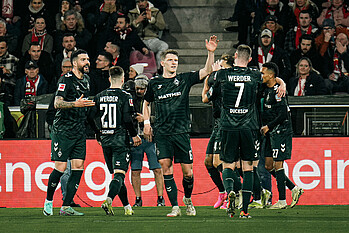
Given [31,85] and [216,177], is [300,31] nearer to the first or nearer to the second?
[31,85]

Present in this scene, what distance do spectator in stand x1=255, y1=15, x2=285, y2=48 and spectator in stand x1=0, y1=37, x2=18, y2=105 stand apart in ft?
16.6

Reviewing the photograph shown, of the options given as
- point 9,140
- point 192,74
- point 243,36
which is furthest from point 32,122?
point 243,36

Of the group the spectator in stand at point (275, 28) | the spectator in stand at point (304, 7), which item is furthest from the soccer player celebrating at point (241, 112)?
the spectator in stand at point (304, 7)

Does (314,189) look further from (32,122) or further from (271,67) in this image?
(32,122)

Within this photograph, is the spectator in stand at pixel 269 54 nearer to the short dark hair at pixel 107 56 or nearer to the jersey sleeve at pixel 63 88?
the short dark hair at pixel 107 56

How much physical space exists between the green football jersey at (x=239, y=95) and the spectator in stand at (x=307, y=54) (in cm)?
649

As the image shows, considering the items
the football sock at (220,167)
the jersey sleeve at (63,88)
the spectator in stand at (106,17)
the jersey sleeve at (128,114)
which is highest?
the spectator in stand at (106,17)

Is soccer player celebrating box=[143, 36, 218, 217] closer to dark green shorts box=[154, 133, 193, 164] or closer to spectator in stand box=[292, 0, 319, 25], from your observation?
dark green shorts box=[154, 133, 193, 164]

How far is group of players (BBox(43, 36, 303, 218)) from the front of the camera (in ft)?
31.2

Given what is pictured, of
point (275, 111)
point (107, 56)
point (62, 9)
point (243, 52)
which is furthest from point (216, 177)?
point (62, 9)

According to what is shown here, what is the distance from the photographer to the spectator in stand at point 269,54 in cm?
1545

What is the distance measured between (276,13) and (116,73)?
7.46m

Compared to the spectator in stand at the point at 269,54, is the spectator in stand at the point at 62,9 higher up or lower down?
higher up

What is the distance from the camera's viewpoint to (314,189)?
41.8 feet
